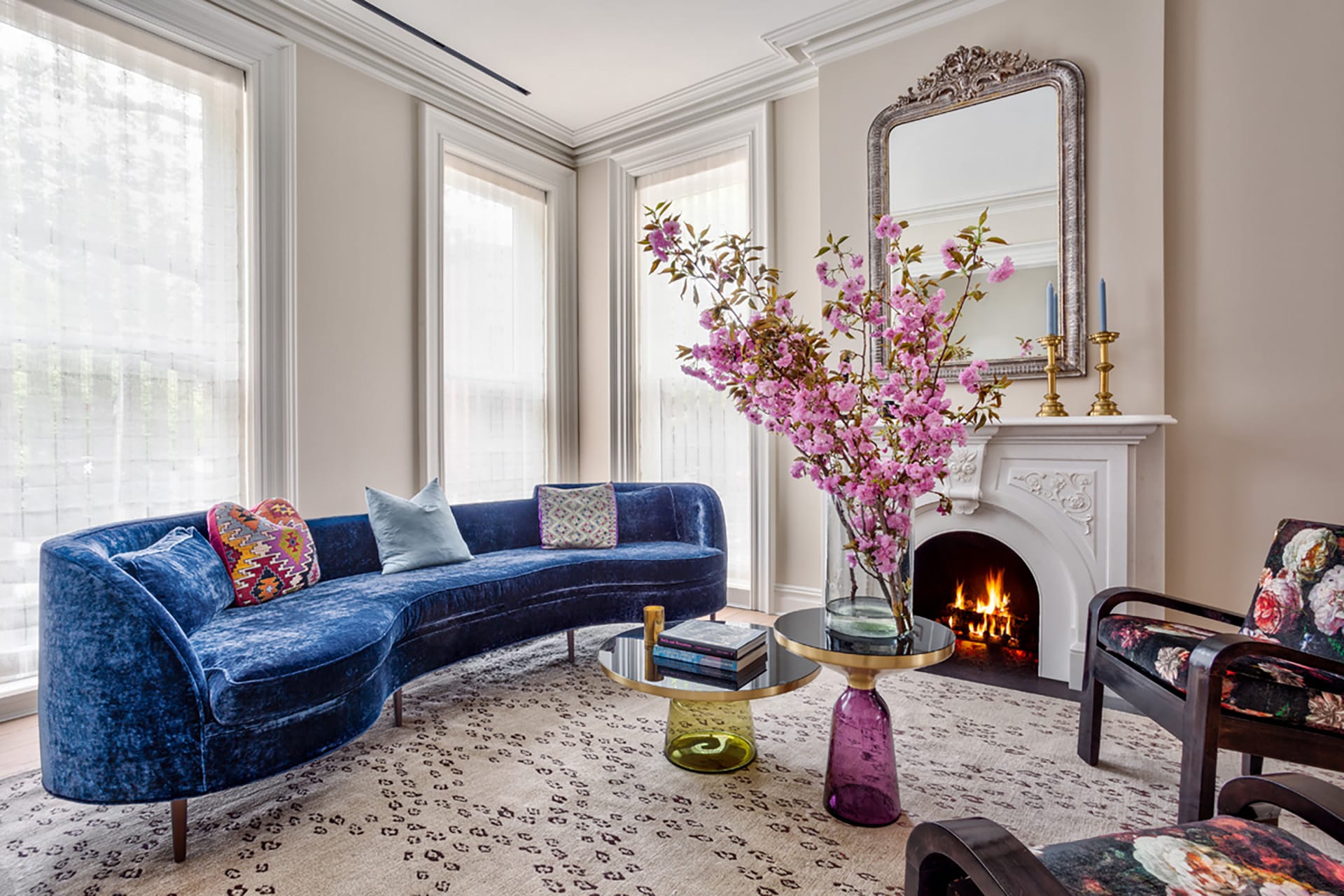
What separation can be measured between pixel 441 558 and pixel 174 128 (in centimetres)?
215

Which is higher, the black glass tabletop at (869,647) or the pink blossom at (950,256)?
the pink blossom at (950,256)

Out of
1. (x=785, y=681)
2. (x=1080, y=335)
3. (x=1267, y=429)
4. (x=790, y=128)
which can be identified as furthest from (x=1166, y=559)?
(x=790, y=128)

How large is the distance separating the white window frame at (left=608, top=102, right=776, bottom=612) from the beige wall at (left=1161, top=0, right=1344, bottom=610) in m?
1.92

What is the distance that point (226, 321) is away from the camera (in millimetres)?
3176

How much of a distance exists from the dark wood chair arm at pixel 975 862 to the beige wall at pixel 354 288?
3.18 metres

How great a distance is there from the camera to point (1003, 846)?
3.14 feet

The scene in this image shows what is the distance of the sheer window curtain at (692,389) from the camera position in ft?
14.1

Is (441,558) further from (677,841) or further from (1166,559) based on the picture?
(1166,559)

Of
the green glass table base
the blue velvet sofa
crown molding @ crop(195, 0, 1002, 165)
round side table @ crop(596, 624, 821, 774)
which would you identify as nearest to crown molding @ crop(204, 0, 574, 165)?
crown molding @ crop(195, 0, 1002, 165)

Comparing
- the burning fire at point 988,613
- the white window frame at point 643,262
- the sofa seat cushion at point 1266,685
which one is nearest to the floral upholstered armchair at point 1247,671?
the sofa seat cushion at point 1266,685

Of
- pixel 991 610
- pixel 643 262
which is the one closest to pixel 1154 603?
pixel 991 610

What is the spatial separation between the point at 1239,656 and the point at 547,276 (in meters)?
4.26

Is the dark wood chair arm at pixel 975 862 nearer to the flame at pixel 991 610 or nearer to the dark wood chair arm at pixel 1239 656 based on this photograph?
the dark wood chair arm at pixel 1239 656

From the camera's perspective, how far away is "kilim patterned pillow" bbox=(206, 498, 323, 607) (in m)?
2.46
